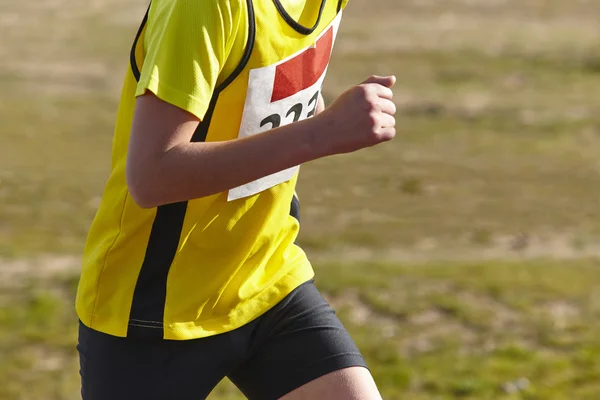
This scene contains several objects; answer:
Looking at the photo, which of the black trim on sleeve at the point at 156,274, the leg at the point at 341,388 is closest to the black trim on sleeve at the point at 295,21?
the black trim on sleeve at the point at 156,274

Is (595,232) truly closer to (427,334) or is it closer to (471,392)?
(427,334)

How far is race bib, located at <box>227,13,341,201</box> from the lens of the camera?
2643 millimetres

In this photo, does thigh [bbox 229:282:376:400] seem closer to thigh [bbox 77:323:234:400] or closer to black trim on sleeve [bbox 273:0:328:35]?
thigh [bbox 77:323:234:400]

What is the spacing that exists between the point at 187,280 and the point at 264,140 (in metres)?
0.58

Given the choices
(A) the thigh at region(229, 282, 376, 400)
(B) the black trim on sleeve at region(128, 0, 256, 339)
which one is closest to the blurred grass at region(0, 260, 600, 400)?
(A) the thigh at region(229, 282, 376, 400)

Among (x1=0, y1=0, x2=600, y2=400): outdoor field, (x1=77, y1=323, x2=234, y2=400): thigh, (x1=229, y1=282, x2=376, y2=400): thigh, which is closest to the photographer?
(x1=77, y1=323, x2=234, y2=400): thigh

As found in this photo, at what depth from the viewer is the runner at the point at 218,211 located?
2.39 metres

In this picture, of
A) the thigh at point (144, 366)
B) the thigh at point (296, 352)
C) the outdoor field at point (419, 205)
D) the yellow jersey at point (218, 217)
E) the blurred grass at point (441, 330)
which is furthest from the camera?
the outdoor field at point (419, 205)

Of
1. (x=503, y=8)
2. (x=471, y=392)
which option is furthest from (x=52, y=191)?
(x=503, y=8)

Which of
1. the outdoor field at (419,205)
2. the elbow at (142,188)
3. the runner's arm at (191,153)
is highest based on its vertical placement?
the runner's arm at (191,153)

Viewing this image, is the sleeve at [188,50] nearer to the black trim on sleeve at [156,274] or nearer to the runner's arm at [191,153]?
the runner's arm at [191,153]

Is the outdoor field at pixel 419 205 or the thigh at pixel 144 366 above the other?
the thigh at pixel 144 366

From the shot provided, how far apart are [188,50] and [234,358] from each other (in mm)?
943

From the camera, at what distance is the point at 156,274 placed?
2.83 metres
